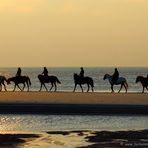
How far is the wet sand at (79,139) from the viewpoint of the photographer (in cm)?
1955

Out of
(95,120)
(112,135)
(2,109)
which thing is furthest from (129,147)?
(2,109)

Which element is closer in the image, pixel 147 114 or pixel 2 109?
pixel 147 114

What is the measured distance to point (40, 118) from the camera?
2817 centimetres

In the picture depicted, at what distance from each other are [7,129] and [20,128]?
47 centimetres

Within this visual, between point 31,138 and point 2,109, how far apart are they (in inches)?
421

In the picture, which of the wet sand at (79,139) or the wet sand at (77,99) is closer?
the wet sand at (79,139)

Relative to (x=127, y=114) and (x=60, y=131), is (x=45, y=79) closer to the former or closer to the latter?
(x=127, y=114)

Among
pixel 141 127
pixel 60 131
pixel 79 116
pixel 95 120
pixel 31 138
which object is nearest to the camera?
pixel 31 138

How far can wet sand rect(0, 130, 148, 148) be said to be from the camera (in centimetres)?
1955

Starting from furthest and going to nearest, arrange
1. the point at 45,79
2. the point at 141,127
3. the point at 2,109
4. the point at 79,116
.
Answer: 1. the point at 45,79
2. the point at 2,109
3. the point at 79,116
4. the point at 141,127

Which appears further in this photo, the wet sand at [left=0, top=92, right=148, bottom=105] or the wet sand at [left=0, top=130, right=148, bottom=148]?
the wet sand at [left=0, top=92, right=148, bottom=105]

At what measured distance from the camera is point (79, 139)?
2075 centimetres

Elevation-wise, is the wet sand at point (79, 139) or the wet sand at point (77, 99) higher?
the wet sand at point (77, 99)

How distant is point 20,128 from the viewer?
2431 centimetres
